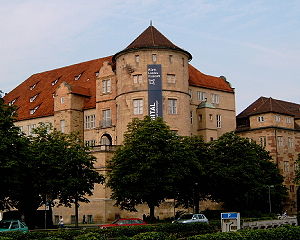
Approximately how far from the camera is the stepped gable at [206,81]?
83.2m

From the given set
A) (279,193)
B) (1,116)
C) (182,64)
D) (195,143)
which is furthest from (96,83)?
(1,116)

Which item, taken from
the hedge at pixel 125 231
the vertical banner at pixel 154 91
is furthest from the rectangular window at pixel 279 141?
the hedge at pixel 125 231

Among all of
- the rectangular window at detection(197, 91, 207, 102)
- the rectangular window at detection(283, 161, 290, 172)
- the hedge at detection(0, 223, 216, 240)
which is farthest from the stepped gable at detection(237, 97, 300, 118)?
the hedge at detection(0, 223, 216, 240)

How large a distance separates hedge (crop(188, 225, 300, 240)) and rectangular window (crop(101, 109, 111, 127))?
1865 inches

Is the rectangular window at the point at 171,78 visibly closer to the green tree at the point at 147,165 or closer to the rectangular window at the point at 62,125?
the rectangular window at the point at 62,125

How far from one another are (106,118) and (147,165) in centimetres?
2912

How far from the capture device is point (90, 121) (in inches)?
3189

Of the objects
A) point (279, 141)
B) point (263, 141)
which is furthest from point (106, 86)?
point (279, 141)

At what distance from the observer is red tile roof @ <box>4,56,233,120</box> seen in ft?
273

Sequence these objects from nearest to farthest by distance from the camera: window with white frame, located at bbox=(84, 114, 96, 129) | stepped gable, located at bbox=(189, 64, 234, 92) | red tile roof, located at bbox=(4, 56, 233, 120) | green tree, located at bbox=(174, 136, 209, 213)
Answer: green tree, located at bbox=(174, 136, 209, 213) < window with white frame, located at bbox=(84, 114, 96, 129) < stepped gable, located at bbox=(189, 64, 234, 92) < red tile roof, located at bbox=(4, 56, 233, 120)

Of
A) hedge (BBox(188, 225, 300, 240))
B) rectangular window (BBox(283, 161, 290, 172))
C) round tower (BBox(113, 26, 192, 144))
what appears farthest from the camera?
rectangular window (BBox(283, 161, 290, 172))

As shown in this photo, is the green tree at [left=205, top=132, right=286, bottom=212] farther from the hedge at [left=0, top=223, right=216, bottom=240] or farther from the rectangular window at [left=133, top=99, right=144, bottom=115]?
the hedge at [left=0, top=223, right=216, bottom=240]

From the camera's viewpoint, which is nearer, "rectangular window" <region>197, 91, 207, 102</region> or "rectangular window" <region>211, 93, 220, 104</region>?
"rectangular window" <region>197, 91, 207, 102</region>

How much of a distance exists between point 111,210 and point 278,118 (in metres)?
31.8
